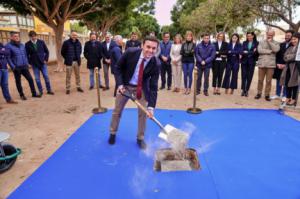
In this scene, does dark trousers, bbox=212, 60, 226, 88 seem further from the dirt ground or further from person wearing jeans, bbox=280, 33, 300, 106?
person wearing jeans, bbox=280, 33, 300, 106

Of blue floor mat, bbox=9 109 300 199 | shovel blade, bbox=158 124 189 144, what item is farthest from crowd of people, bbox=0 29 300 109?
shovel blade, bbox=158 124 189 144

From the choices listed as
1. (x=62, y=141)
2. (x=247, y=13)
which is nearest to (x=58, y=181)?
(x=62, y=141)

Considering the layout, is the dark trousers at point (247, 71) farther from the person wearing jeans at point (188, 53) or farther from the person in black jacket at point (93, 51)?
the person in black jacket at point (93, 51)

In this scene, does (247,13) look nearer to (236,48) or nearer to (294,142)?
(236,48)

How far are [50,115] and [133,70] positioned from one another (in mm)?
2954

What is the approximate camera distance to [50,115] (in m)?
5.61

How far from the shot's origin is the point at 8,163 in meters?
3.37

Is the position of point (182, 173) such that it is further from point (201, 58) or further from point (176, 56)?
point (176, 56)

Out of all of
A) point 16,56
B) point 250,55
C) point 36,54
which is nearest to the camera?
point 16,56

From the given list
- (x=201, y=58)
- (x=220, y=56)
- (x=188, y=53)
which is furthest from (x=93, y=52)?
(x=220, y=56)

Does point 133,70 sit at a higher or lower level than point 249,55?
lower

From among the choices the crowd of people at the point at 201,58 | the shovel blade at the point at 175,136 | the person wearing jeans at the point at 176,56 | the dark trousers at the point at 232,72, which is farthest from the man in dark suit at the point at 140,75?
the dark trousers at the point at 232,72

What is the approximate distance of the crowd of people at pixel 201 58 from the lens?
20.3 feet

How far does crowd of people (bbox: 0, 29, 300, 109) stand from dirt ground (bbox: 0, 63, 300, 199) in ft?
1.50
